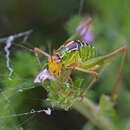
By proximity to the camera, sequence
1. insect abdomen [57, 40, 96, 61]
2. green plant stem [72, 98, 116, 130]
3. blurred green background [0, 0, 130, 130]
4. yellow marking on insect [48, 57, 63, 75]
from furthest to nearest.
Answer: blurred green background [0, 0, 130, 130] < green plant stem [72, 98, 116, 130] < insect abdomen [57, 40, 96, 61] < yellow marking on insect [48, 57, 63, 75]

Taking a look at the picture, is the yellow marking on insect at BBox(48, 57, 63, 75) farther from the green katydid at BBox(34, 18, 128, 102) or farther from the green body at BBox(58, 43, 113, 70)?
the green body at BBox(58, 43, 113, 70)

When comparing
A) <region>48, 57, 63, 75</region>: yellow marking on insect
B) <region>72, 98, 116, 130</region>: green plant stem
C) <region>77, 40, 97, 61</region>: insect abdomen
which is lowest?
<region>72, 98, 116, 130</region>: green plant stem

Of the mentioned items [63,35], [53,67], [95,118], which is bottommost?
→ [95,118]

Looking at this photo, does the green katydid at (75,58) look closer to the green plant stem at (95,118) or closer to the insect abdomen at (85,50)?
the insect abdomen at (85,50)

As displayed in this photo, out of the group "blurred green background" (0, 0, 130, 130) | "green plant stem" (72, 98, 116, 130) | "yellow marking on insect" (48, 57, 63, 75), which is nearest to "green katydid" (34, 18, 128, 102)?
"yellow marking on insect" (48, 57, 63, 75)

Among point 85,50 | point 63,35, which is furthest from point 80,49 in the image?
point 63,35

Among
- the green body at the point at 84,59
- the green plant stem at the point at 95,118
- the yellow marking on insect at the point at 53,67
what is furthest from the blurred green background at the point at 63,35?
the yellow marking on insect at the point at 53,67

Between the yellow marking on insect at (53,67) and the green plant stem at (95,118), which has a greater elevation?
the yellow marking on insect at (53,67)

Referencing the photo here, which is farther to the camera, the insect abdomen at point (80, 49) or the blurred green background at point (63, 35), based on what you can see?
the blurred green background at point (63, 35)

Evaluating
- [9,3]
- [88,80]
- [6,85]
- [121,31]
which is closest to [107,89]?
[88,80]

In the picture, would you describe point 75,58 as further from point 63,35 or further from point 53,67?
point 63,35

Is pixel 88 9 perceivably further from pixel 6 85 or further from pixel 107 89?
pixel 6 85
